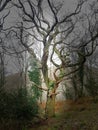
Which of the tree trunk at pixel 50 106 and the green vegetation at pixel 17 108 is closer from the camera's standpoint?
the green vegetation at pixel 17 108

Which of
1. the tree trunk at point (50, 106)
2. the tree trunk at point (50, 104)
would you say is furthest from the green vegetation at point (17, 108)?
the tree trunk at point (50, 106)

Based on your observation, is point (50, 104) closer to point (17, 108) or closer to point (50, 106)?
point (50, 106)

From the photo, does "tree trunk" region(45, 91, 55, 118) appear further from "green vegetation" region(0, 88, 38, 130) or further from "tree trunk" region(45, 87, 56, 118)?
"green vegetation" region(0, 88, 38, 130)

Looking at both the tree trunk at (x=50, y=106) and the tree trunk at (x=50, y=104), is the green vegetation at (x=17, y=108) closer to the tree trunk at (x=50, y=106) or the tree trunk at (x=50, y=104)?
the tree trunk at (x=50, y=104)

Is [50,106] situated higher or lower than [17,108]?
lower

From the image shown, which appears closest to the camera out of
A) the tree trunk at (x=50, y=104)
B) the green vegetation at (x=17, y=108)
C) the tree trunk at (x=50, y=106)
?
the green vegetation at (x=17, y=108)

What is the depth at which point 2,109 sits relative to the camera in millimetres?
21000

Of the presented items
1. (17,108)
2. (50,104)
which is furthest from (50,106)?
(17,108)

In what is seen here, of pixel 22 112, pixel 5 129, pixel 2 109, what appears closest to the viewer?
pixel 5 129

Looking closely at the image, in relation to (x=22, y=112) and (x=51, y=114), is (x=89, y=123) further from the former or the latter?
(x=51, y=114)

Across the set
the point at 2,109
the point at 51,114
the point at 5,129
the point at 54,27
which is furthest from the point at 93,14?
the point at 5,129

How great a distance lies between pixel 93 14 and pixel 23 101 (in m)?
13.4

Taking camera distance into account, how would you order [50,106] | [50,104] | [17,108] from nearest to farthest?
[17,108], [50,104], [50,106]

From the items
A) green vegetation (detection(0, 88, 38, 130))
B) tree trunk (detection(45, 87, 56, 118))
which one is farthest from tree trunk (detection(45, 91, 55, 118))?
green vegetation (detection(0, 88, 38, 130))
